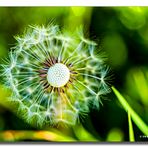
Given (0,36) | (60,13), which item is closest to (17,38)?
(0,36)

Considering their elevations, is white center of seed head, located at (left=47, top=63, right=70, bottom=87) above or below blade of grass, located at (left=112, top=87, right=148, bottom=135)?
above

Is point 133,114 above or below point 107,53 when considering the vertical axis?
below

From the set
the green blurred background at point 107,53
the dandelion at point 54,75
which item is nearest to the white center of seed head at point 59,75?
the dandelion at point 54,75

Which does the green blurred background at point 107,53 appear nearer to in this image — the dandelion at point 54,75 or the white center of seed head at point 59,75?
the dandelion at point 54,75

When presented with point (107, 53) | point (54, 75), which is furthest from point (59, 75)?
point (107, 53)

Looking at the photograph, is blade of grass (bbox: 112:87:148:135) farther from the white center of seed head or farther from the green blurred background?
the white center of seed head

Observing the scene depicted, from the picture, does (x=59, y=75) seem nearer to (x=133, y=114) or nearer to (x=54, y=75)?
(x=54, y=75)

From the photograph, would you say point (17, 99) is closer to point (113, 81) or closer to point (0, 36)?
point (0, 36)

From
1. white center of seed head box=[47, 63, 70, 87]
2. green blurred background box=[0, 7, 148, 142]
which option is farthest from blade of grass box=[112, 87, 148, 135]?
white center of seed head box=[47, 63, 70, 87]
